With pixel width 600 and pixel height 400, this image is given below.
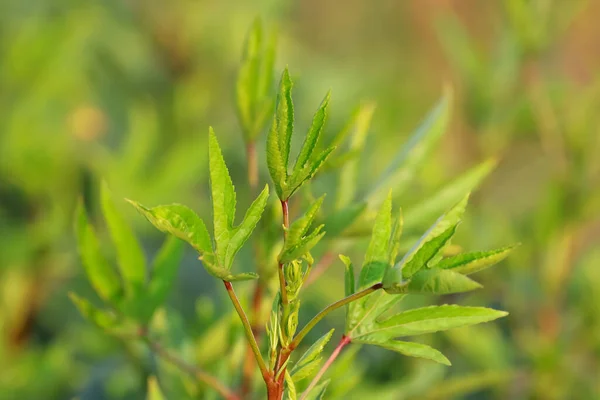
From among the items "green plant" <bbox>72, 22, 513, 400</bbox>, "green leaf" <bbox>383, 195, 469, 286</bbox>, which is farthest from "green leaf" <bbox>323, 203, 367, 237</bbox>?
"green leaf" <bbox>383, 195, 469, 286</bbox>

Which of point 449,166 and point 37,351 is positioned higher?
point 449,166

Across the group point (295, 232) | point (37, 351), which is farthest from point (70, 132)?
point (295, 232)

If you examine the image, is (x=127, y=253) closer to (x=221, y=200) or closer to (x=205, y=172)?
(x=221, y=200)

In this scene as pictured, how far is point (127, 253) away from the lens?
1.41 feet

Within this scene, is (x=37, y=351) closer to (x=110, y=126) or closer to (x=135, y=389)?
(x=135, y=389)

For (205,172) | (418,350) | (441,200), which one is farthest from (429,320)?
(205,172)

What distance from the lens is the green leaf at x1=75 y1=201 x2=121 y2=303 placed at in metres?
0.40

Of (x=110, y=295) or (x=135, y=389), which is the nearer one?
(x=110, y=295)

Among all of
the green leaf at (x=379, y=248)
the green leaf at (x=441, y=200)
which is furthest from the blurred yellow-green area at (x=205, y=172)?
the green leaf at (x=379, y=248)

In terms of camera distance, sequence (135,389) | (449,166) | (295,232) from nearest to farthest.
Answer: (295,232)
(135,389)
(449,166)

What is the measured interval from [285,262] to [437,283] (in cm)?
6

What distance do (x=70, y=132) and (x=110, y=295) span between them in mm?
619

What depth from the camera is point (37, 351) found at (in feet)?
2.30

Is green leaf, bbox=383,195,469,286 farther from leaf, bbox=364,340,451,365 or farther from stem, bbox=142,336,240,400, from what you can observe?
stem, bbox=142,336,240,400
